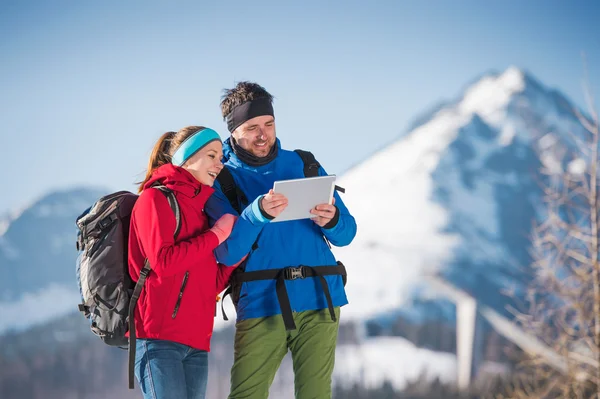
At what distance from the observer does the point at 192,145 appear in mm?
2166

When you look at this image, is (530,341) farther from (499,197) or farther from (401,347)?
(499,197)

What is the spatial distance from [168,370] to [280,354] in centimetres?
42

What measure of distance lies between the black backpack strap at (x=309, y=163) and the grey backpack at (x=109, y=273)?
20.2 inches

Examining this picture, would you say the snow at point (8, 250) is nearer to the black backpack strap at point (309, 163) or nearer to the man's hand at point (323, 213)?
the black backpack strap at point (309, 163)

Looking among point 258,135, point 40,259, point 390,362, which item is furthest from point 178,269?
point 390,362

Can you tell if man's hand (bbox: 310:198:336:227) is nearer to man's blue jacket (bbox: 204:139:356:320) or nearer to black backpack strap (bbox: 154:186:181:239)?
man's blue jacket (bbox: 204:139:356:320)

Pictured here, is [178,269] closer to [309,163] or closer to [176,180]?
[176,180]

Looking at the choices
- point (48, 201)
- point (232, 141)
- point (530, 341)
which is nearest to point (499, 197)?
point (530, 341)

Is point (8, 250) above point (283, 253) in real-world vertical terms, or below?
above

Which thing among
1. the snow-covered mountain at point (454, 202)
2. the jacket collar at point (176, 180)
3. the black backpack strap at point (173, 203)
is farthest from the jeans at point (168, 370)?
the snow-covered mountain at point (454, 202)

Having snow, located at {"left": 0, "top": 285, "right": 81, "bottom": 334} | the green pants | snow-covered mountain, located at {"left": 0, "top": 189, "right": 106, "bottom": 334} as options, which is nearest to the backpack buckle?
the green pants

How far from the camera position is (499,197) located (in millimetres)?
23281

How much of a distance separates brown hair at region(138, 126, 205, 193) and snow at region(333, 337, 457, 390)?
60.7 ft

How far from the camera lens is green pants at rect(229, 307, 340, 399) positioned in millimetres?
2209
